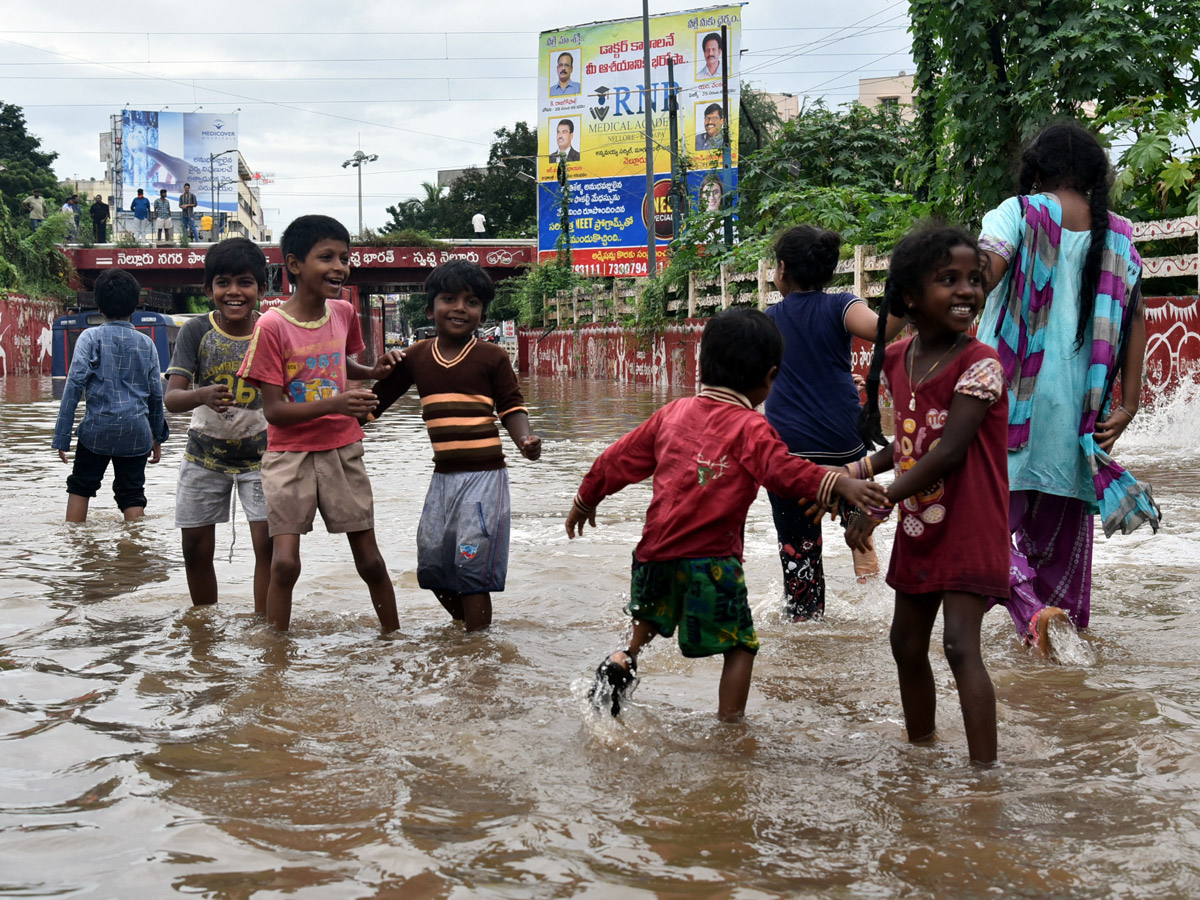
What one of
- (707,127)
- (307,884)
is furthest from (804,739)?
(707,127)

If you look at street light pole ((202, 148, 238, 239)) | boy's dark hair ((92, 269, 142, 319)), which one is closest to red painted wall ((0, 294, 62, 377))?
street light pole ((202, 148, 238, 239))

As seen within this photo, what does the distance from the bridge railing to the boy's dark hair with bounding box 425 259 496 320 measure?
1.34 m

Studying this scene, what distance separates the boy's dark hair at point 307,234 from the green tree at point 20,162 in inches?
2733

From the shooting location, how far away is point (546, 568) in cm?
683

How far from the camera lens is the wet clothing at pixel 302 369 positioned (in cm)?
491

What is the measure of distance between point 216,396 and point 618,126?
1386 inches

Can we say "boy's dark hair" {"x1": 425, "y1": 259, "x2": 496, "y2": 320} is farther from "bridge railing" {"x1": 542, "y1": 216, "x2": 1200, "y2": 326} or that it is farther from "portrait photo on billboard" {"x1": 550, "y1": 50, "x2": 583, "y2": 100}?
"portrait photo on billboard" {"x1": 550, "y1": 50, "x2": 583, "y2": 100}

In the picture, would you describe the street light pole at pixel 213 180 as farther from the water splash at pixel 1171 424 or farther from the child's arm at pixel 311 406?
the child's arm at pixel 311 406

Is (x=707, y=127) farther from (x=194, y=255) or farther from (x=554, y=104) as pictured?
(x=194, y=255)

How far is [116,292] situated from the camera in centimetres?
752

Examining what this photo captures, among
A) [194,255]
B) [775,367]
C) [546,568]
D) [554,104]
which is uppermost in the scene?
[554,104]

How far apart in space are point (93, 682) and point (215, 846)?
5.96 feet

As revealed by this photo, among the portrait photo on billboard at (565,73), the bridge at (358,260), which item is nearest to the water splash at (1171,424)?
the portrait photo on billboard at (565,73)

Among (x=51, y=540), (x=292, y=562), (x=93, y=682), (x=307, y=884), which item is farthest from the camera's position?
(x=51, y=540)
